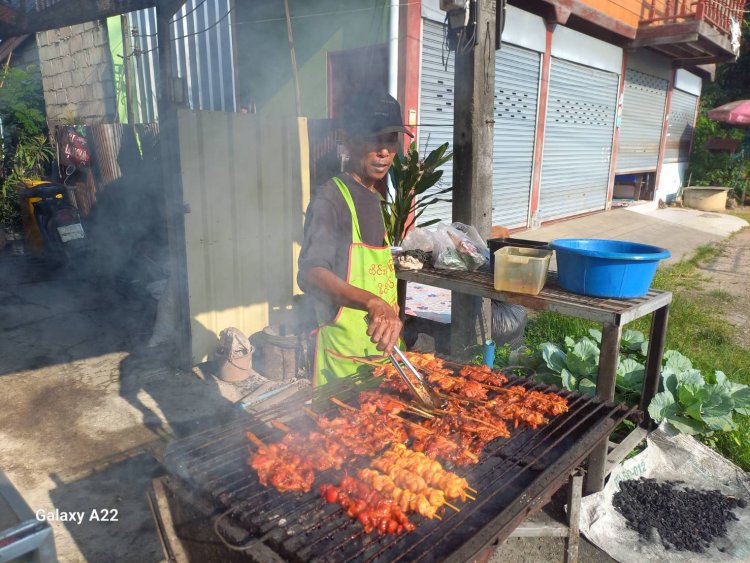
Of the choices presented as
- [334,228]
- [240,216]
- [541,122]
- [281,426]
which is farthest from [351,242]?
[541,122]

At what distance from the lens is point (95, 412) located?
15.3 feet

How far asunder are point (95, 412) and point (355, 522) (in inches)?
147

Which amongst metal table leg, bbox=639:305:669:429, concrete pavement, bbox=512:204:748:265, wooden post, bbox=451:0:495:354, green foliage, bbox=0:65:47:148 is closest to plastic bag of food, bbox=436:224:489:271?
wooden post, bbox=451:0:495:354

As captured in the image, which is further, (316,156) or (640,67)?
(640,67)

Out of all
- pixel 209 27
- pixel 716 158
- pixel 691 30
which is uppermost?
pixel 691 30

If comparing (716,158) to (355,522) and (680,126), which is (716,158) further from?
(355,522)

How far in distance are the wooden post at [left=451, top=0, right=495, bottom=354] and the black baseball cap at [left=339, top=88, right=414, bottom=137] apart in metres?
1.82

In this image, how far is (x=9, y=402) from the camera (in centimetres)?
483

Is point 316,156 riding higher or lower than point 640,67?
lower

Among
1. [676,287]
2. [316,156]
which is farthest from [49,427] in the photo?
[676,287]

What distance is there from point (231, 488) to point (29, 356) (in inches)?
196

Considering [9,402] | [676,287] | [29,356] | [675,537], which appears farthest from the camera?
[676,287]

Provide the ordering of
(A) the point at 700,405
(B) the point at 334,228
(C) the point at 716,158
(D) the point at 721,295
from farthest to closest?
(C) the point at 716,158
(D) the point at 721,295
(A) the point at 700,405
(B) the point at 334,228

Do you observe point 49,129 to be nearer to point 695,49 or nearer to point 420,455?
point 420,455
